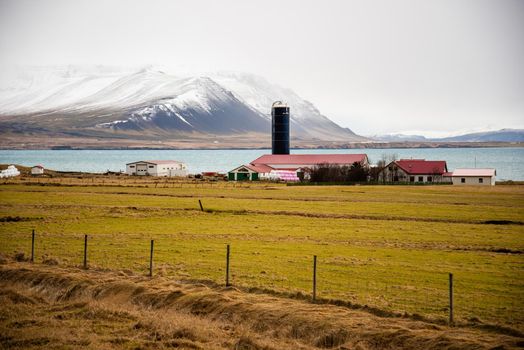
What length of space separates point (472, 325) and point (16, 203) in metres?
40.7

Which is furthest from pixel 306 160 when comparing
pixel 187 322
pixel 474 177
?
pixel 187 322

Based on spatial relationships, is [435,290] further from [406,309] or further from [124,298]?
[124,298]

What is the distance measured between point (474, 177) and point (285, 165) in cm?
3354

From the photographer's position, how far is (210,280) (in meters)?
22.3

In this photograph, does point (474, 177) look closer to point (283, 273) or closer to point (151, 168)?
point (151, 168)

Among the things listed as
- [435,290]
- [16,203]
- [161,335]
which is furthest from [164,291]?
[16,203]

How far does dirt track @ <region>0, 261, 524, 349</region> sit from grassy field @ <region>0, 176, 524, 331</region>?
1.46 meters

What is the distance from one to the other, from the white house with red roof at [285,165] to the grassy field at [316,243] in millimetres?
44315

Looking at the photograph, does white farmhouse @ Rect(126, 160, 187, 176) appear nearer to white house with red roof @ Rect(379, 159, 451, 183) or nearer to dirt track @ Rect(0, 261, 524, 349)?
white house with red roof @ Rect(379, 159, 451, 183)

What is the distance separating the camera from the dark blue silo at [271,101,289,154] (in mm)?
→ 126500

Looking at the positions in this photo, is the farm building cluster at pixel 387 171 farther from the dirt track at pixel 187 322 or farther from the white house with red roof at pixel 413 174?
the dirt track at pixel 187 322

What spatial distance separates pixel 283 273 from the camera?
2367cm

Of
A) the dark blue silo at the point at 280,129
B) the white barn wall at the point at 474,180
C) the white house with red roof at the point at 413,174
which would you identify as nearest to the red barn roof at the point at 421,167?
the white house with red roof at the point at 413,174

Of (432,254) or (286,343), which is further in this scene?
(432,254)
